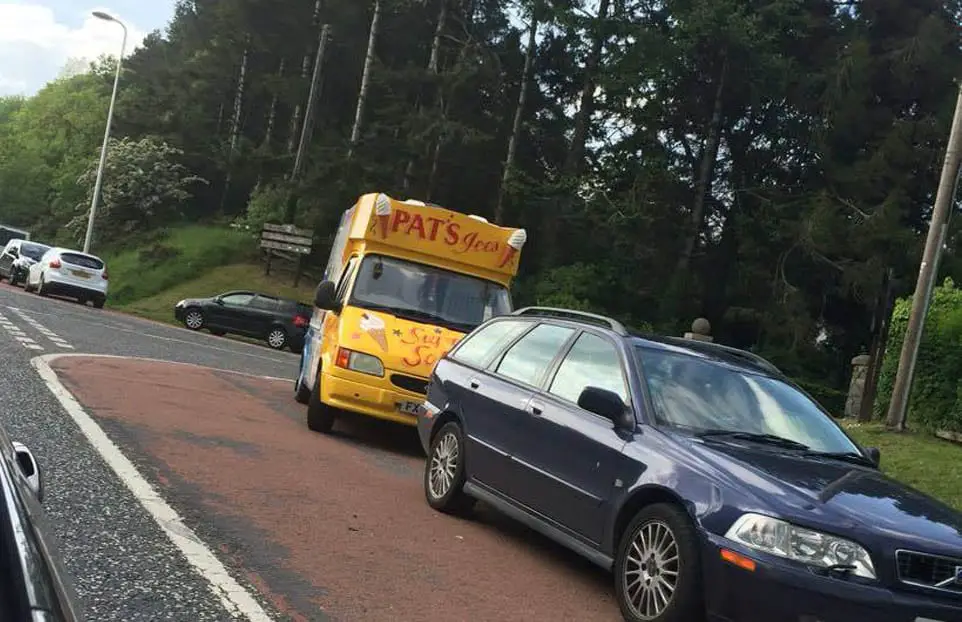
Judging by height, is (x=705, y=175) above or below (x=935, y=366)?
above

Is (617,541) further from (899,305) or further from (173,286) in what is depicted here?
(173,286)

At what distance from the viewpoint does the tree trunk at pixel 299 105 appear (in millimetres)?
45281

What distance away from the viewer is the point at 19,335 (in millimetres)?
14820

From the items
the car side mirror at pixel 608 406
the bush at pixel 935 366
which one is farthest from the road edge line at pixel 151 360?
the bush at pixel 935 366

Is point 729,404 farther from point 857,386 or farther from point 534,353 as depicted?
point 857,386

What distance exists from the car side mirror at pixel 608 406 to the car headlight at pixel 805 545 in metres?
1.15

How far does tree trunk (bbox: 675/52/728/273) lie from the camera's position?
3322 centimetres

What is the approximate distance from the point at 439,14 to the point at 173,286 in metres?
15.1

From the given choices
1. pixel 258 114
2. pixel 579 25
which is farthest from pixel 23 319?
pixel 258 114

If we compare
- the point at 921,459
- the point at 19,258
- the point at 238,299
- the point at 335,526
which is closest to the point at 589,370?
the point at 335,526

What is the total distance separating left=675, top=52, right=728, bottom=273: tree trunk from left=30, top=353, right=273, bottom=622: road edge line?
27.1 meters

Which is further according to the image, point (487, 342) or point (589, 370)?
point (487, 342)

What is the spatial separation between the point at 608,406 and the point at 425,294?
527 centimetres

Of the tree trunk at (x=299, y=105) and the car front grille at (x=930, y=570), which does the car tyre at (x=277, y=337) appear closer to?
the tree trunk at (x=299, y=105)
